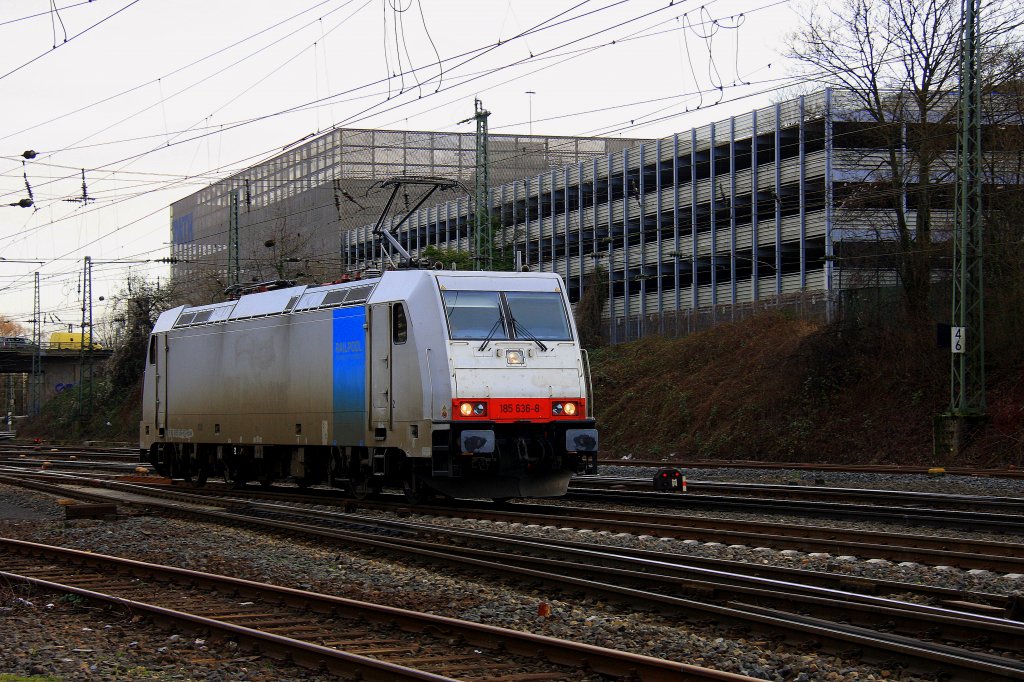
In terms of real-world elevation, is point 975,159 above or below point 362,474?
above

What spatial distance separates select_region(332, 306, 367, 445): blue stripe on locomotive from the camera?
1908cm

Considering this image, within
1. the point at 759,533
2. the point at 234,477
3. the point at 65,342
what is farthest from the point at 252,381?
the point at 65,342

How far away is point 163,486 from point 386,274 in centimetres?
1004

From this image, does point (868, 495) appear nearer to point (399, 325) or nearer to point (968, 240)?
point (399, 325)

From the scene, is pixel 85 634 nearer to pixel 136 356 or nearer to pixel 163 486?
pixel 163 486

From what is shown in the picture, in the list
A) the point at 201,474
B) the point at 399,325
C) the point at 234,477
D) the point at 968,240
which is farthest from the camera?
the point at 968,240

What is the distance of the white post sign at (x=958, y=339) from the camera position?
2606 centimetres

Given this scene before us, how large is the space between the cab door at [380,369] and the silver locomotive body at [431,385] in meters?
0.03

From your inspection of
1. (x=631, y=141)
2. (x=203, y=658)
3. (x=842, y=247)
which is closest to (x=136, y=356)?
(x=631, y=141)

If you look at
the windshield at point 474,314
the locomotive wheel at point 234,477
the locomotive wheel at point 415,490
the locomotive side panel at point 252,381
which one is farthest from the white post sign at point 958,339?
the locomotive wheel at point 234,477

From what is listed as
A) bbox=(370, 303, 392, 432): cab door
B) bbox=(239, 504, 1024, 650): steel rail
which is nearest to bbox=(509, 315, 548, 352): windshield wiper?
bbox=(370, 303, 392, 432): cab door

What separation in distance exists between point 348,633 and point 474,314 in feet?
29.7

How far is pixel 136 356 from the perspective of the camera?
72812 millimetres

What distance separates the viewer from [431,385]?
17.4m
